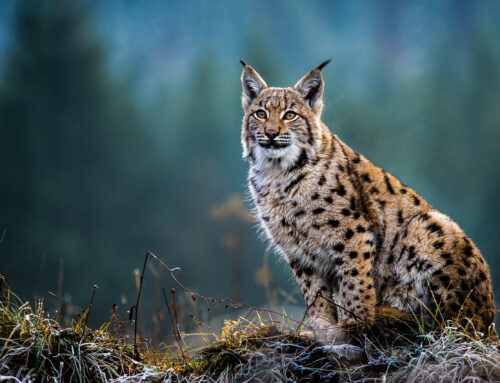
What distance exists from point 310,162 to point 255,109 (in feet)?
2.91

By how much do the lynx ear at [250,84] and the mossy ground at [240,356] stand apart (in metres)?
2.82

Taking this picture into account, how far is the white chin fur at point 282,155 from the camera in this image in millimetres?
5492

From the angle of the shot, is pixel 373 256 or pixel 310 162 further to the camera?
pixel 310 162

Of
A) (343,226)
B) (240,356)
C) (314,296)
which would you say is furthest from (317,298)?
(240,356)

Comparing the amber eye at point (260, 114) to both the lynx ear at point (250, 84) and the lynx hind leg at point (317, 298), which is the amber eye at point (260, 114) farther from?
the lynx hind leg at point (317, 298)

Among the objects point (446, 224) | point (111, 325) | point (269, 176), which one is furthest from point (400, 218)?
point (111, 325)

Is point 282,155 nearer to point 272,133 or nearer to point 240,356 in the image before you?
point 272,133

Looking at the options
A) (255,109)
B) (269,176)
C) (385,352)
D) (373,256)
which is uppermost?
(255,109)

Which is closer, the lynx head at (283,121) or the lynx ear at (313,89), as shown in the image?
the lynx head at (283,121)

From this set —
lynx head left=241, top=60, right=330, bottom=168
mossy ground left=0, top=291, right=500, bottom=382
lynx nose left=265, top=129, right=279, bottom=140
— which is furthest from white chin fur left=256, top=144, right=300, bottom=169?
mossy ground left=0, top=291, right=500, bottom=382

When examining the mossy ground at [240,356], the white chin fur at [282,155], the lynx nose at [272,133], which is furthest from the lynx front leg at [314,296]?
the lynx nose at [272,133]

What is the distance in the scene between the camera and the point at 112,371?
4.00m

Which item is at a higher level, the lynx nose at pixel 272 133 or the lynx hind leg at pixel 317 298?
the lynx nose at pixel 272 133

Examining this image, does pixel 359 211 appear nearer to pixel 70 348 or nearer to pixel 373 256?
pixel 373 256
